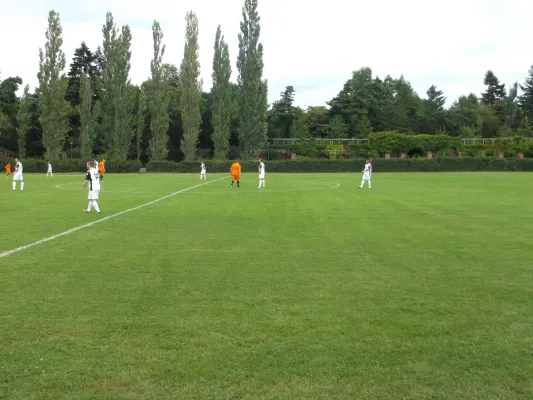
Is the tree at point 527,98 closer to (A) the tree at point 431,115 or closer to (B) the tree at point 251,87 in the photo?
(A) the tree at point 431,115

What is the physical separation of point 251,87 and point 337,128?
20.0 m

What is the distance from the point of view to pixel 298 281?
699 centimetres

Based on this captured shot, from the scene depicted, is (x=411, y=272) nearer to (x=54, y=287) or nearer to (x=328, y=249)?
(x=328, y=249)

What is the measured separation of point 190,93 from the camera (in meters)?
67.4

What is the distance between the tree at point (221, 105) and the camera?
224 feet

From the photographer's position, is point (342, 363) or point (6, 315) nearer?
point (342, 363)

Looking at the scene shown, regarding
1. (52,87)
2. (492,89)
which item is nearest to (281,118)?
(52,87)

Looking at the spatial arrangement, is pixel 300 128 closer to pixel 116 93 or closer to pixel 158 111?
pixel 158 111

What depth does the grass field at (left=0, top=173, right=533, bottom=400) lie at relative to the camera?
12.7 feet

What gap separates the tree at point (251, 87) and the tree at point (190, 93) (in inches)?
243

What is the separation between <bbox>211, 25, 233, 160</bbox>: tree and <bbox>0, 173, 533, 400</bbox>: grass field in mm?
57619

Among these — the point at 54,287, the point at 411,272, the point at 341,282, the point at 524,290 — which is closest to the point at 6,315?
the point at 54,287

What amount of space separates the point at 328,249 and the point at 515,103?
10089 cm

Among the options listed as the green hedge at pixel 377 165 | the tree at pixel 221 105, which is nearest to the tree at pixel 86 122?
the green hedge at pixel 377 165
